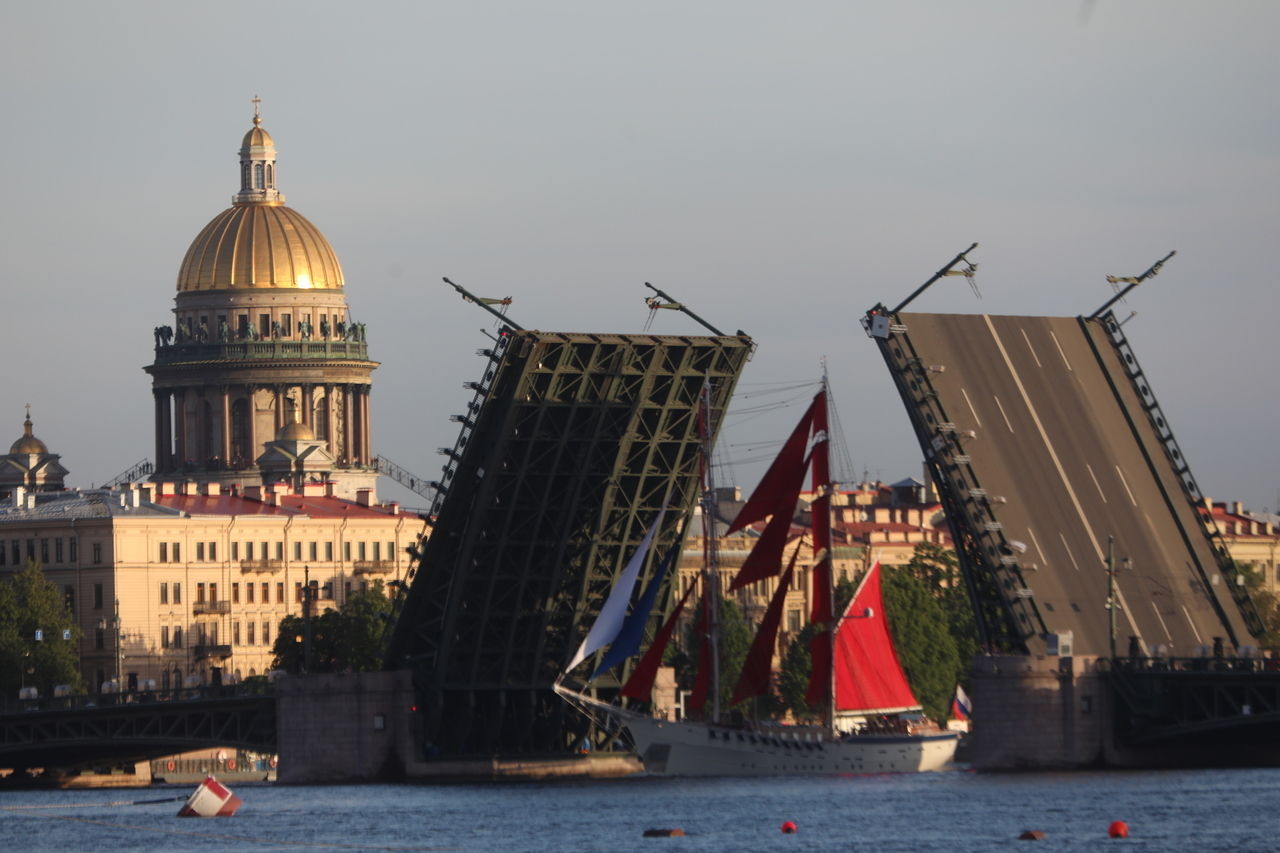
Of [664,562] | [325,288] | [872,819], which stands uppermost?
[325,288]

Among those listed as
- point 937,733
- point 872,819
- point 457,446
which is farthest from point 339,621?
point 872,819

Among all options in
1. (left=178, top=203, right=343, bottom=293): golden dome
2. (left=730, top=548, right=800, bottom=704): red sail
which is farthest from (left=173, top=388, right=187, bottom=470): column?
(left=730, top=548, right=800, bottom=704): red sail

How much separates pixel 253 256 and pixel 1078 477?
88.1 m

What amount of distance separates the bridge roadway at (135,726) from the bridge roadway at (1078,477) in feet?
51.7

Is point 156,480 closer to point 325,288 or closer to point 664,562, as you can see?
point 325,288

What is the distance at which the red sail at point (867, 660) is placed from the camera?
291 feet

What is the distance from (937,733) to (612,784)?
8.71 metres

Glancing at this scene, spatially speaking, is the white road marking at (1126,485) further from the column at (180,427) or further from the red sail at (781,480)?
the column at (180,427)

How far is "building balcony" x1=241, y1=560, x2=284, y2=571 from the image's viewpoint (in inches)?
5197

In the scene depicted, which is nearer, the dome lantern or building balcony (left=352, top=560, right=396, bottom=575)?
building balcony (left=352, top=560, right=396, bottom=575)

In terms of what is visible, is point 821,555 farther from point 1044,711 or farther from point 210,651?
point 210,651

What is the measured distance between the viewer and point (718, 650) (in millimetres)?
87562

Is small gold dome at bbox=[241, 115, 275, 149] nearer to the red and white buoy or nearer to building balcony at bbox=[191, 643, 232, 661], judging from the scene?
building balcony at bbox=[191, 643, 232, 661]

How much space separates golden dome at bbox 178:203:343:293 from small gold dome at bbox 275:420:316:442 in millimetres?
6763
